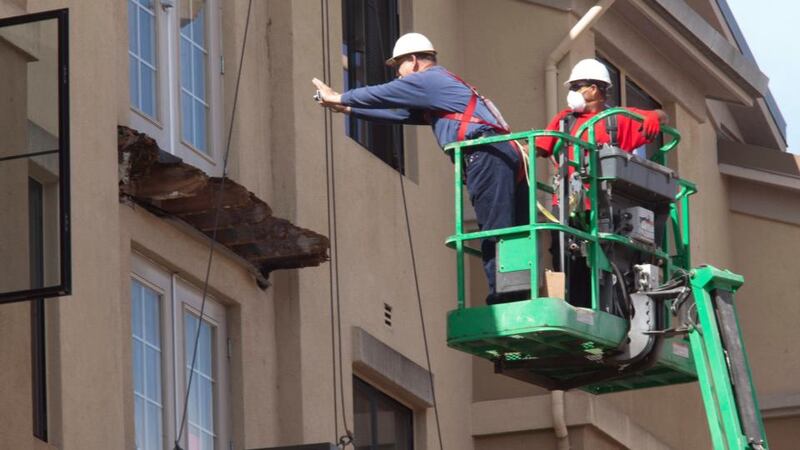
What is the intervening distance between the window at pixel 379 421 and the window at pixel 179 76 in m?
3.07

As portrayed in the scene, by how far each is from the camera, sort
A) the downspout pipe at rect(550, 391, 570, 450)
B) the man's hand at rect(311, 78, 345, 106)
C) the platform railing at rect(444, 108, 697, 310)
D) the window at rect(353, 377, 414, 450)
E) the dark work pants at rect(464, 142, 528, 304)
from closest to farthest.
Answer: the platform railing at rect(444, 108, 697, 310)
the man's hand at rect(311, 78, 345, 106)
the dark work pants at rect(464, 142, 528, 304)
the window at rect(353, 377, 414, 450)
the downspout pipe at rect(550, 391, 570, 450)

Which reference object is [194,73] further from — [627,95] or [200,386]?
[627,95]

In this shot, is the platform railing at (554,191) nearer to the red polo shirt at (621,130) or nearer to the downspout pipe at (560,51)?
the red polo shirt at (621,130)

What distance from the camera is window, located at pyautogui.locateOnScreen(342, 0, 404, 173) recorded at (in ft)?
73.1

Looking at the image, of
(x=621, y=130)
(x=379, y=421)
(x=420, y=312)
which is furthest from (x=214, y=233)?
(x=420, y=312)

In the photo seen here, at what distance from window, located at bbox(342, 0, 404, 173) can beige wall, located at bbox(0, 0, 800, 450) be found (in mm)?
230

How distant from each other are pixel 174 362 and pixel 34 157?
14.0ft

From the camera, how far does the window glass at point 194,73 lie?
19094mm

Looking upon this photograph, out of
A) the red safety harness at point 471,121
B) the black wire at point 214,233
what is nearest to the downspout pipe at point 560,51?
the black wire at point 214,233

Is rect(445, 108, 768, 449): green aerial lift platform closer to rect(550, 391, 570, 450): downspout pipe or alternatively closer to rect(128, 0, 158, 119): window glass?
rect(128, 0, 158, 119): window glass

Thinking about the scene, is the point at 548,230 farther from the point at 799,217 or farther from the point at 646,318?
the point at 799,217

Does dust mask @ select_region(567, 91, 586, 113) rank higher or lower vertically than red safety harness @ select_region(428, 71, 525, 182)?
higher

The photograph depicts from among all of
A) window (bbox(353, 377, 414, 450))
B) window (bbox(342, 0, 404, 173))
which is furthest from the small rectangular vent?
window (bbox(342, 0, 404, 173))

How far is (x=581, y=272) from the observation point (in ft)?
57.1
